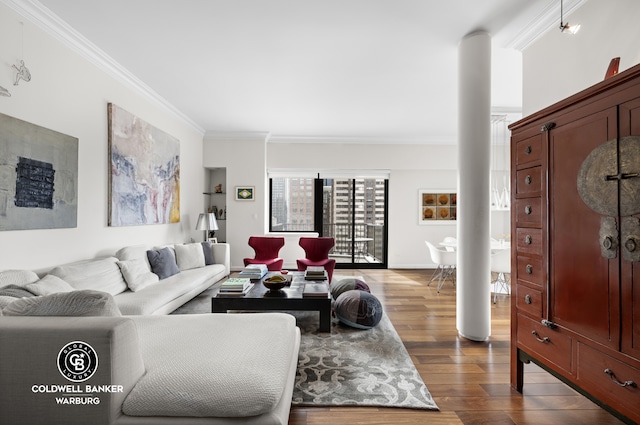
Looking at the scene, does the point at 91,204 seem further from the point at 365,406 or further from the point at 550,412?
the point at 550,412

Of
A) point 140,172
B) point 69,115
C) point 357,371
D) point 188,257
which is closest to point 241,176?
point 188,257

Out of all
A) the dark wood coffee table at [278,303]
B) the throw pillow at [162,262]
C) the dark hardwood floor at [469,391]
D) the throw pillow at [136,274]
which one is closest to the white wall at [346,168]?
the throw pillow at [162,262]

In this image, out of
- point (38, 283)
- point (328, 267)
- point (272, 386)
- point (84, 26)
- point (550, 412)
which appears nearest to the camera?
point (272, 386)

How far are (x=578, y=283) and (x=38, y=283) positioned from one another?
11.6 feet

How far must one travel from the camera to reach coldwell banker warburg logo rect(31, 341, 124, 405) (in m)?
1.30

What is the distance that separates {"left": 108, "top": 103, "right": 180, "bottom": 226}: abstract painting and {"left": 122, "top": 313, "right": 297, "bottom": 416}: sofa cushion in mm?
2429

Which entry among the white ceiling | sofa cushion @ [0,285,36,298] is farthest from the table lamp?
sofa cushion @ [0,285,36,298]

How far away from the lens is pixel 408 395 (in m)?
2.15

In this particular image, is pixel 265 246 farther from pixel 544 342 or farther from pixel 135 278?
pixel 544 342

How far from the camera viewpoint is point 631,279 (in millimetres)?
1460

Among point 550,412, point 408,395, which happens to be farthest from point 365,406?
point 550,412

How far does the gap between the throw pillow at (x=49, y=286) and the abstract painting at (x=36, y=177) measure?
1.66ft

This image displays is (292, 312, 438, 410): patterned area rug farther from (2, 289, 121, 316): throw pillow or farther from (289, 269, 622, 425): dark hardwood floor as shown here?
(2, 289, 121, 316): throw pillow

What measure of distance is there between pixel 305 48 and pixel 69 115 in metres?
2.43
